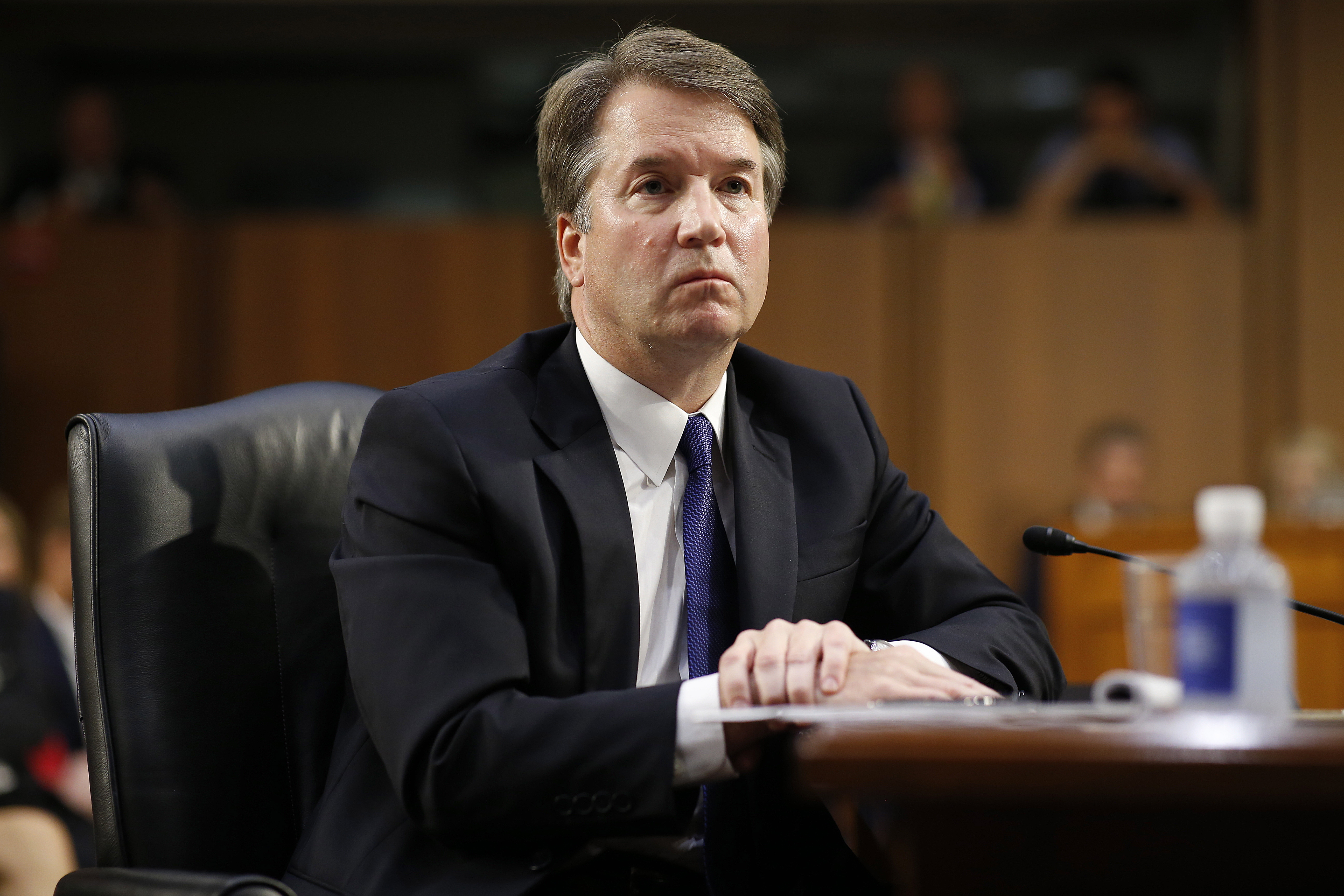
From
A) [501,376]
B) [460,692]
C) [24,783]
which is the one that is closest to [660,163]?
[501,376]

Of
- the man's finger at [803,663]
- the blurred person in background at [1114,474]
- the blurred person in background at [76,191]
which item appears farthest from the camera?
the blurred person in background at [76,191]

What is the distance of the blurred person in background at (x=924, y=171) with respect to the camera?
530cm

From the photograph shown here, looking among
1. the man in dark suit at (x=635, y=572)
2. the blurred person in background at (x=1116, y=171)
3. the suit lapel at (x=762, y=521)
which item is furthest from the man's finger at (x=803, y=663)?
the blurred person in background at (x=1116, y=171)

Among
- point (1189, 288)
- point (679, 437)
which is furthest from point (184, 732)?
point (1189, 288)

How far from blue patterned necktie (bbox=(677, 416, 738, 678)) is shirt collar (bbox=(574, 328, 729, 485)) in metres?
0.02

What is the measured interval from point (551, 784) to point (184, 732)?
47 cm

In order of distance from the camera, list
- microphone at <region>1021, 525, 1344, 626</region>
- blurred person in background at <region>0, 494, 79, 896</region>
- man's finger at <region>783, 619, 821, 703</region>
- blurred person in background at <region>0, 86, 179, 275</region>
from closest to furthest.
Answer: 1. man's finger at <region>783, 619, 821, 703</region>
2. microphone at <region>1021, 525, 1344, 626</region>
3. blurred person in background at <region>0, 494, 79, 896</region>
4. blurred person in background at <region>0, 86, 179, 275</region>

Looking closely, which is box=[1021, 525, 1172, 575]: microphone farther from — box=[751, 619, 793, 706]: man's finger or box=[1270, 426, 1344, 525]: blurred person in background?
box=[1270, 426, 1344, 525]: blurred person in background

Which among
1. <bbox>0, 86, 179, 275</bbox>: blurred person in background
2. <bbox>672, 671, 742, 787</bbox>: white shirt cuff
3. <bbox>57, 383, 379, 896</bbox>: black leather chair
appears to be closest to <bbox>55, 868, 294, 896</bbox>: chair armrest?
<bbox>57, 383, 379, 896</bbox>: black leather chair

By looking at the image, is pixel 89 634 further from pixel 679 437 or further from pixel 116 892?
pixel 679 437

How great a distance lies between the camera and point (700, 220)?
1420 mm

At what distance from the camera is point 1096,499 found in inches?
196

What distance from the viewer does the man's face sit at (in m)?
1.43

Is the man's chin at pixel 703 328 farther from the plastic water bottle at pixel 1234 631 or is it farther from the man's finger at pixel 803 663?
the plastic water bottle at pixel 1234 631
